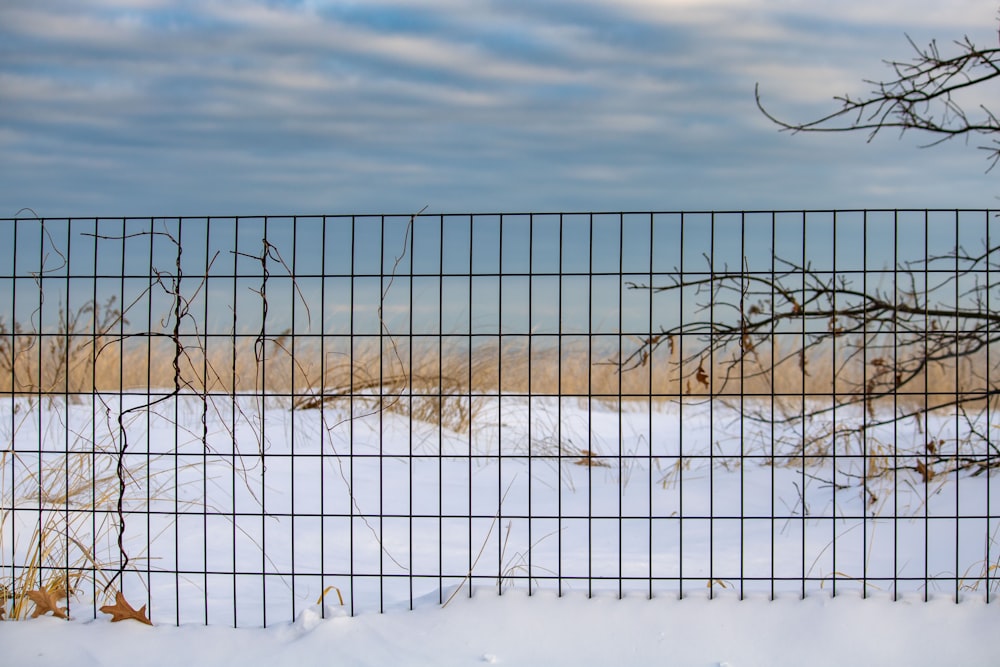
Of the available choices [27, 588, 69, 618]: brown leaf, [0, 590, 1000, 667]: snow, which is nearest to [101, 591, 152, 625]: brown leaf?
[0, 590, 1000, 667]: snow

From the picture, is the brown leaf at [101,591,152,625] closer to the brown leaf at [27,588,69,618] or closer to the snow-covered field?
the snow-covered field

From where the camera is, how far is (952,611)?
423 centimetres

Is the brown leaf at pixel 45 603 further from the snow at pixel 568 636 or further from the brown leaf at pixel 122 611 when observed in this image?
the brown leaf at pixel 122 611

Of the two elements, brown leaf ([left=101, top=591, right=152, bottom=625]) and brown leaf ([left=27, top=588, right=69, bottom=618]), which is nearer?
brown leaf ([left=101, top=591, right=152, bottom=625])

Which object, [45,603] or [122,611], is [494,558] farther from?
[45,603]

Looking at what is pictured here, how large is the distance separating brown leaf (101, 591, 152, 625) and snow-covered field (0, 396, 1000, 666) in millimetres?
79

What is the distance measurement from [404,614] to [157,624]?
1.17 m

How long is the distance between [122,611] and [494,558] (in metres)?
2.19

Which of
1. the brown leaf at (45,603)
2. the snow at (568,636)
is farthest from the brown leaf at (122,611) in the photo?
the brown leaf at (45,603)

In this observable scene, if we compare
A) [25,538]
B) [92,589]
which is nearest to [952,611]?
[92,589]

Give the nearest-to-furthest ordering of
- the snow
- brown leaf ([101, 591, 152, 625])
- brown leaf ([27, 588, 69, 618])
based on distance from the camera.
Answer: the snow, brown leaf ([101, 591, 152, 625]), brown leaf ([27, 588, 69, 618])

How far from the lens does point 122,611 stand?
4207mm

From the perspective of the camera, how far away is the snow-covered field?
3973 millimetres

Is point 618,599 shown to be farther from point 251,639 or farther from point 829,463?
point 829,463
